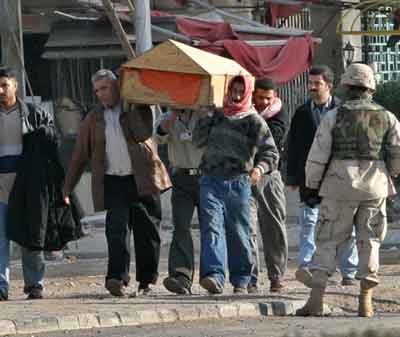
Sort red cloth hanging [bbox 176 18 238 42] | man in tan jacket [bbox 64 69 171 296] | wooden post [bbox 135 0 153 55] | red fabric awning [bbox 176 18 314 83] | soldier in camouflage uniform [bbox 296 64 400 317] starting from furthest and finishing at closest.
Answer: red cloth hanging [bbox 176 18 238 42], red fabric awning [bbox 176 18 314 83], wooden post [bbox 135 0 153 55], man in tan jacket [bbox 64 69 171 296], soldier in camouflage uniform [bbox 296 64 400 317]

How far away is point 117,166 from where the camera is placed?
11.4 m

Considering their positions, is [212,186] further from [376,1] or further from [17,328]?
[376,1]

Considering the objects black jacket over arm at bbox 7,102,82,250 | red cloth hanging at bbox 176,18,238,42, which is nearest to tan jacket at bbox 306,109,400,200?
black jacket over arm at bbox 7,102,82,250

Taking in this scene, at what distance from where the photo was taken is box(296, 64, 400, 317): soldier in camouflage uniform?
35.1 feet

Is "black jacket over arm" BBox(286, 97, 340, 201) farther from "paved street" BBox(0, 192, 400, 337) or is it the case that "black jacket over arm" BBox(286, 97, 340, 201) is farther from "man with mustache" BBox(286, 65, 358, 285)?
"paved street" BBox(0, 192, 400, 337)

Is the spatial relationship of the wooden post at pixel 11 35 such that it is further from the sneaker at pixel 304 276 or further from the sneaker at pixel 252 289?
the sneaker at pixel 304 276

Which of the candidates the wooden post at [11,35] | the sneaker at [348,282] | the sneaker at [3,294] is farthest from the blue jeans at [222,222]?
the wooden post at [11,35]

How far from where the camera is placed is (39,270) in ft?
38.3

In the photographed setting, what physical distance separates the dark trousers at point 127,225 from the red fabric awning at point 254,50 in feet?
29.0

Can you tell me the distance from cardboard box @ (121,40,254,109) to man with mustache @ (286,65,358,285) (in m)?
0.91

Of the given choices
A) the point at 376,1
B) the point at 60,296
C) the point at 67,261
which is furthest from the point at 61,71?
the point at 60,296


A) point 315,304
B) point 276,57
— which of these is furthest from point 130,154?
point 276,57

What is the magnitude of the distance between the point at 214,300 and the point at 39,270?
1.42 meters

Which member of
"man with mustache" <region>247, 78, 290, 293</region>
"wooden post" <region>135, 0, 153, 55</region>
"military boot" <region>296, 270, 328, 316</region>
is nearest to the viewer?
"military boot" <region>296, 270, 328, 316</region>
